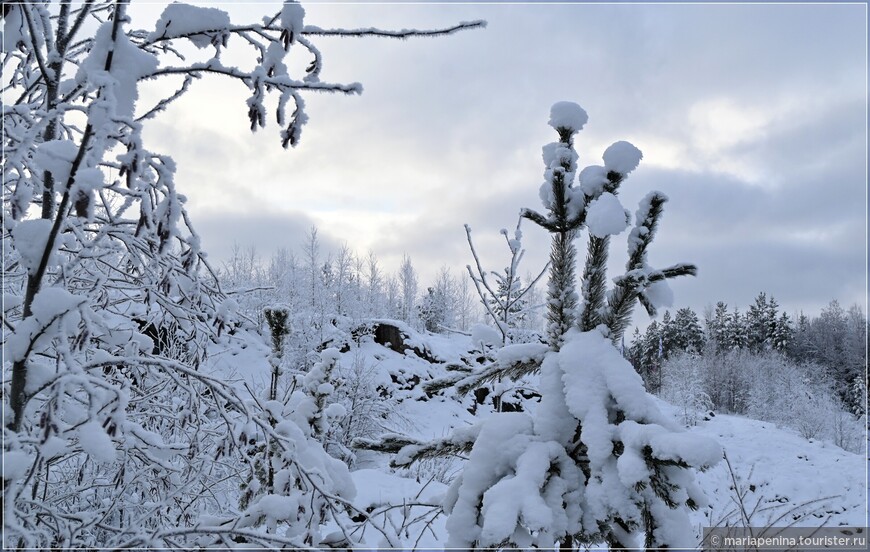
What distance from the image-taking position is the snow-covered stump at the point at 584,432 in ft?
4.21

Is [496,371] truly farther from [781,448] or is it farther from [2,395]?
[781,448]

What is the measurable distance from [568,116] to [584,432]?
40.5 inches

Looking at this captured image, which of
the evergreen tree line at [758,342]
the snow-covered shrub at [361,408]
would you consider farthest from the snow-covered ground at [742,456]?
the evergreen tree line at [758,342]

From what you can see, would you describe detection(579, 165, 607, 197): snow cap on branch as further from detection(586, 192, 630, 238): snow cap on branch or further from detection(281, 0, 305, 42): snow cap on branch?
detection(281, 0, 305, 42): snow cap on branch

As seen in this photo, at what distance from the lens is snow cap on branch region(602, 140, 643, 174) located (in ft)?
5.24

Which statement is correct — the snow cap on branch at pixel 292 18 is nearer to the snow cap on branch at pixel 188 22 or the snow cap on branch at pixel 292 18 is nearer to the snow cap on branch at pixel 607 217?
the snow cap on branch at pixel 188 22

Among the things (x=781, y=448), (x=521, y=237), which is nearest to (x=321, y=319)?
(x=521, y=237)

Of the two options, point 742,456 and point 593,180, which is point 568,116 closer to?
point 593,180

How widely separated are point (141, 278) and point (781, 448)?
65.8 ft

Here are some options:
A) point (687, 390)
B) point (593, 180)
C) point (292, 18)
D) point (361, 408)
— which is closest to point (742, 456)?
point (361, 408)

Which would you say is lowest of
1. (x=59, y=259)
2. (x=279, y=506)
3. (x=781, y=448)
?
(x=781, y=448)

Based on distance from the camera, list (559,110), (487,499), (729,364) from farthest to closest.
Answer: (729,364)
(559,110)
(487,499)

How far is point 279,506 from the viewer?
1980 mm

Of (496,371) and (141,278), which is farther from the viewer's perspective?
(141,278)
